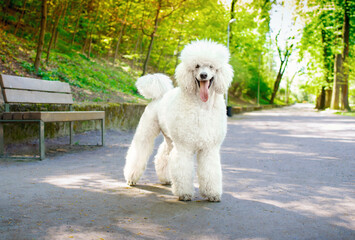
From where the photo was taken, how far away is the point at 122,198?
13.4 feet

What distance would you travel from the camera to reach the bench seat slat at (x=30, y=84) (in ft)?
23.2

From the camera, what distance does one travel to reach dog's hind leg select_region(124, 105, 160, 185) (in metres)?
4.80

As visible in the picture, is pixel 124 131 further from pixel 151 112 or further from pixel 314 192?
pixel 314 192

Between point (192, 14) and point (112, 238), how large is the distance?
1951cm

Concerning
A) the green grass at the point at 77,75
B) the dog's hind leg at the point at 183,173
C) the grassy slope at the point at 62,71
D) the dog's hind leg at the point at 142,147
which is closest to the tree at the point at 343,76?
the green grass at the point at 77,75

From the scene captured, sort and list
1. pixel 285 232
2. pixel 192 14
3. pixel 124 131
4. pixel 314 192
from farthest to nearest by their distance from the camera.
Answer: pixel 192 14 < pixel 124 131 < pixel 314 192 < pixel 285 232

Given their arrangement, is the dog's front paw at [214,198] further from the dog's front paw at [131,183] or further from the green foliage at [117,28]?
the green foliage at [117,28]

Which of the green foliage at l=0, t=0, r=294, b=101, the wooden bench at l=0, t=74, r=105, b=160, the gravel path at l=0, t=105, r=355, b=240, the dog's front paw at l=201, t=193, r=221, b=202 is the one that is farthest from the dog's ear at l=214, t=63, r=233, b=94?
the green foliage at l=0, t=0, r=294, b=101

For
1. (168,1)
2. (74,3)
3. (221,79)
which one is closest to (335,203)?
(221,79)

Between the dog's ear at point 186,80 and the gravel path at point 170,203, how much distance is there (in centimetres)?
124

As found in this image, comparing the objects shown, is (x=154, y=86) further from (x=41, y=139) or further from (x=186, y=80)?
(x=41, y=139)

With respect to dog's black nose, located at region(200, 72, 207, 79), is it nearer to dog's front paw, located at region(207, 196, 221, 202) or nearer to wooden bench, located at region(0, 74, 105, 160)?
dog's front paw, located at region(207, 196, 221, 202)

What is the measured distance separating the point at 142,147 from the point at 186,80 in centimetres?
133

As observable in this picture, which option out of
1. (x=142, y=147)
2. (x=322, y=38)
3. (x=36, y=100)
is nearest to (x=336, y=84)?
(x=322, y=38)
